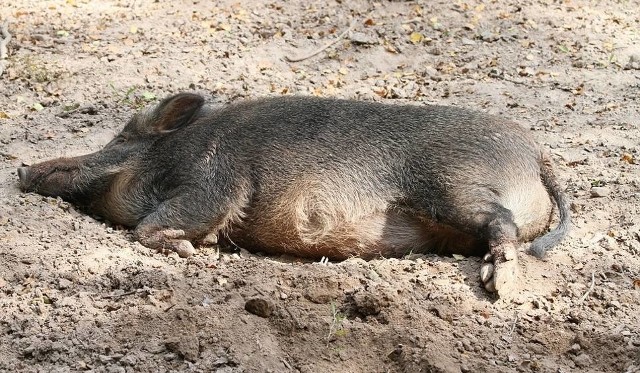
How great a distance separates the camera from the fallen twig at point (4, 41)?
7.18 meters

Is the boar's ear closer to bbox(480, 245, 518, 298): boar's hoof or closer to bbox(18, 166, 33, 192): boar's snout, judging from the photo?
bbox(18, 166, 33, 192): boar's snout

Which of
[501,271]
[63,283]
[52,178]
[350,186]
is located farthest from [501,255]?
[52,178]

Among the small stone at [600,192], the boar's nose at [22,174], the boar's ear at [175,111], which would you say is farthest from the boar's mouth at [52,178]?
the small stone at [600,192]

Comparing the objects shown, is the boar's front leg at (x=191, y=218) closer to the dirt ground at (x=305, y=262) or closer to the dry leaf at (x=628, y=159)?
the dirt ground at (x=305, y=262)

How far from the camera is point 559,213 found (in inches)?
200

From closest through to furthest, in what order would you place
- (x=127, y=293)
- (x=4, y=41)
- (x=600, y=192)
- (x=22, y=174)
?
(x=127, y=293) → (x=22, y=174) → (x=600, y=192) → (x=4, y=41)

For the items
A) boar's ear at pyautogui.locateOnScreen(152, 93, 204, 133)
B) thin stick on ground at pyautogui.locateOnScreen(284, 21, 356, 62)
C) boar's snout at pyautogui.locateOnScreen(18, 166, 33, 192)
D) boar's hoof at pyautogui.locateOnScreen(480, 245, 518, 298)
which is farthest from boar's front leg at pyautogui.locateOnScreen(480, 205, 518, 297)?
thin stick on ground at pyautogui.locateOnScreen(284, 21, 356, 62)

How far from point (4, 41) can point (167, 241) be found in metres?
3.52

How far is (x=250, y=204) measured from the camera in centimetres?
496

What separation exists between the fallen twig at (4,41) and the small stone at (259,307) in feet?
13.3

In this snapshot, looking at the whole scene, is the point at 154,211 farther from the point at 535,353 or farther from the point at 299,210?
the point at 535,353

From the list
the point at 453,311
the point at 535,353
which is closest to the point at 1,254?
the point at 453,311

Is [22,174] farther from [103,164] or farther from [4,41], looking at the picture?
[4,41]

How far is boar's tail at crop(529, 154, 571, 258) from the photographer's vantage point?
15.3 ft
